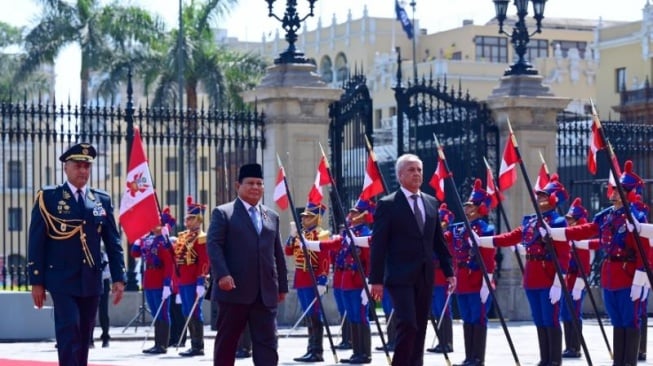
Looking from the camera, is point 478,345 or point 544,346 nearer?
point 544,346

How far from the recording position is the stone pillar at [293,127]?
2220 cm

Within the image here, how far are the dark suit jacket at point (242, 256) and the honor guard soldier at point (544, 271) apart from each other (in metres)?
3.85

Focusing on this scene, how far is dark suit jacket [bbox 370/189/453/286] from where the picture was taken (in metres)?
12.3

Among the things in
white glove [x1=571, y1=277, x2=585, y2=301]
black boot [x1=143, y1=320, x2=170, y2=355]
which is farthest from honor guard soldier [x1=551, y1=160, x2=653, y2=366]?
black boot [x1=143, y1=320, x2=170, y2=355]

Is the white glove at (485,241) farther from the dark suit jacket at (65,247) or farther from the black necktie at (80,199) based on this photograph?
the black necktie at (80,199)

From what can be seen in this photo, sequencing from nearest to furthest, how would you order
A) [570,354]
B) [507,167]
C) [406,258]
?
[406,258], [507,167], [570,354]

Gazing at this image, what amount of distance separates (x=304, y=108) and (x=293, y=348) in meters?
4.51

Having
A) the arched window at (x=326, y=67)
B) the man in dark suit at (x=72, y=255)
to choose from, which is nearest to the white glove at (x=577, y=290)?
the man in dark suit at (x=72, y=255)

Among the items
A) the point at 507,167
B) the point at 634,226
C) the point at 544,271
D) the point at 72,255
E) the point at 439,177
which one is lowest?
the point at 544,271

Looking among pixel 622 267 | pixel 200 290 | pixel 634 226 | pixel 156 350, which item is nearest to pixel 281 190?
pixel 200 290

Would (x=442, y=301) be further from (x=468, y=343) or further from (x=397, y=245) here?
(x=397, y=245)

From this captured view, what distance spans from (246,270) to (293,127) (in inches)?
421

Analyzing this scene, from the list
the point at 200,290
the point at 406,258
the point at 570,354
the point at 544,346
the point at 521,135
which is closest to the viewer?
the point at 406,258

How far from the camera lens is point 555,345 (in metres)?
15.0
